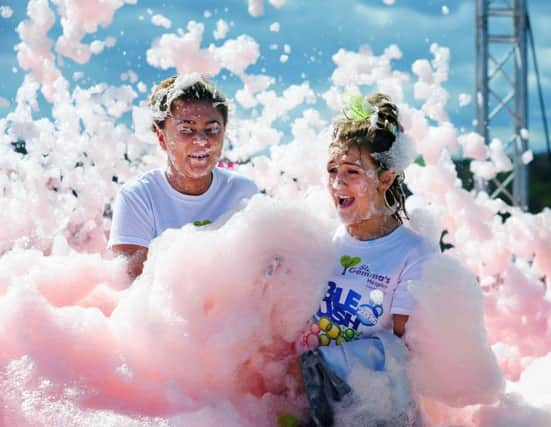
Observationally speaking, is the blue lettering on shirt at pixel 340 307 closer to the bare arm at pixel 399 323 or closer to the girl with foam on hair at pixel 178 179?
the bare arm at pixel 399 323

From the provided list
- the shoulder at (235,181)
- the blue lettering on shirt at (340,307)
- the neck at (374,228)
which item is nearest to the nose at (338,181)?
the neck at (374,228)

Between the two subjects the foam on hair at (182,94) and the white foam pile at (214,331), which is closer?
the white foam pile at (214,331)

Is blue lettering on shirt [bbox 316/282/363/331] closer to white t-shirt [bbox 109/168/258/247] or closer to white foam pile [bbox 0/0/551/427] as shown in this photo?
white foam pile [bbox 0/0/551/427]

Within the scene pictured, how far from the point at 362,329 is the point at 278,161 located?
1899 millimetres

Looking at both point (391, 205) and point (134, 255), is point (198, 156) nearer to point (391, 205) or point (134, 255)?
point (134, 255)

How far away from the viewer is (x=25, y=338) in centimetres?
177

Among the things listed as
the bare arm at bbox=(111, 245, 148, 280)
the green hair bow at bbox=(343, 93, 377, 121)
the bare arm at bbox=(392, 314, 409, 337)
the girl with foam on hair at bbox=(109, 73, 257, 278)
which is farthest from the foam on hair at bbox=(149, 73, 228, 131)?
the bare arm at bbox=(392, 314, 409, 337)

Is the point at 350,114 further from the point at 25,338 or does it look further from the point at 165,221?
the point at 25,338

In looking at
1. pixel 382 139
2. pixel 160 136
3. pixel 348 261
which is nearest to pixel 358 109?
pixel 382 139

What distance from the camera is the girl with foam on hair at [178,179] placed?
226 cm

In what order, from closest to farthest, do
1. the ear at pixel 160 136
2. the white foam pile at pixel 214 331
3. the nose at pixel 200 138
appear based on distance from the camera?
the white foam pile at pixel 214 331
the nose at pixel 200 138
the ear at pixel 160 136

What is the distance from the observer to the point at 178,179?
2355 millimetres

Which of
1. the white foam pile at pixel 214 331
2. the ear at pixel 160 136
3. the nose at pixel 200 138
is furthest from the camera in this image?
the ear at pixel 160 136

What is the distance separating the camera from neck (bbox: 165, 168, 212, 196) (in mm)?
2350
